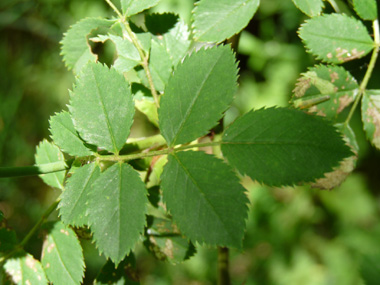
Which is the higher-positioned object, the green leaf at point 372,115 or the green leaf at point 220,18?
the green leaf at point 220,18

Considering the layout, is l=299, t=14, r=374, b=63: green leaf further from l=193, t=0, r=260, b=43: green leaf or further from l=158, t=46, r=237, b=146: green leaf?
l=158, t=46, r=237, b=146: green leaf

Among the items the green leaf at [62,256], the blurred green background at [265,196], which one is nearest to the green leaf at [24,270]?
the green leaf at [62,256]

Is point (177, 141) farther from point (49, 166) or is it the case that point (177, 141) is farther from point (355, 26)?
point (355, 26)

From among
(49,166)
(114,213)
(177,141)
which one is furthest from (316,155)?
(49,166)

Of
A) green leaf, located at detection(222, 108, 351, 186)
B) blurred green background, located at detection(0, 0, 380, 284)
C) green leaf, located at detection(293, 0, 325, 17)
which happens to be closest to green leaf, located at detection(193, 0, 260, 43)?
green leaf, located at detection(293, 0, 325, 17)

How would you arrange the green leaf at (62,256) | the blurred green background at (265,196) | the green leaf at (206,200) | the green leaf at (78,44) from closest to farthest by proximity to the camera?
1. the green leaf at (206,200)
2. the green leaf at (62,256)
3. the green leaf at (78,44)
4. the blurred green background at (265,196)

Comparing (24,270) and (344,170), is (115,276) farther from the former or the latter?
(344,170)

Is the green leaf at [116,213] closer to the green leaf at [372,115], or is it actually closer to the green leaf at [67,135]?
the green leaf at [67,135]
